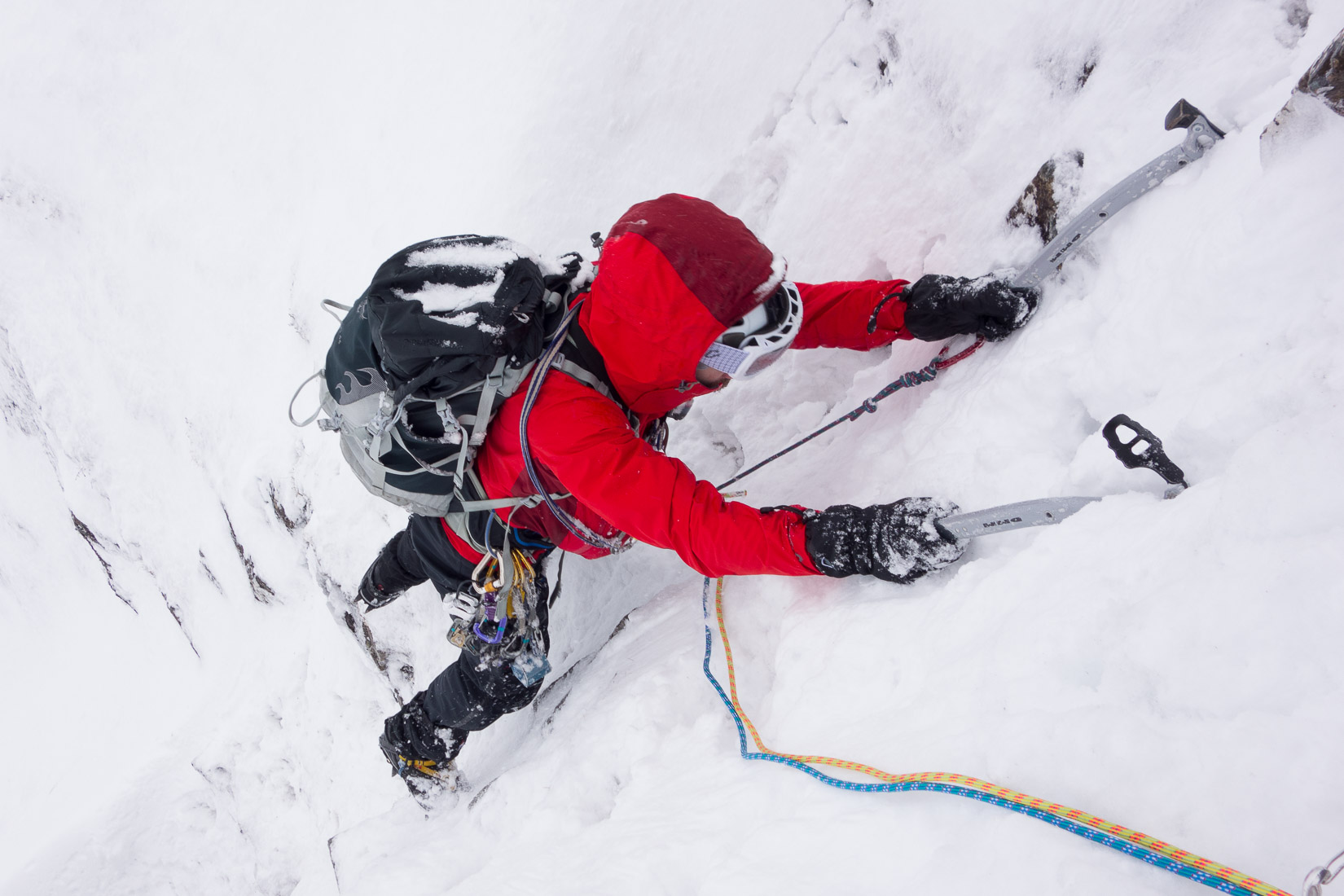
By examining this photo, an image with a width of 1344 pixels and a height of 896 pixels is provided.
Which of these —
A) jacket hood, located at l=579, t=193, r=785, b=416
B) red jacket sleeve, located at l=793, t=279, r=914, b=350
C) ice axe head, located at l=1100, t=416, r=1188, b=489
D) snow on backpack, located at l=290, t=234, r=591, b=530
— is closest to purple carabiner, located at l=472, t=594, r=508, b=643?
snow on backpack, located at l=290, t=234, r=591, b=530

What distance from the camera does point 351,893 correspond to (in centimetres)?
327

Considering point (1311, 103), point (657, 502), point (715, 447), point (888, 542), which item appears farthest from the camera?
point (715, 447)

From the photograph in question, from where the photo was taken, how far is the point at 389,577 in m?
3.88

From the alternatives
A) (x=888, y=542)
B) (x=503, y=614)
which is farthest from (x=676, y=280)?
(x=503, y=614)

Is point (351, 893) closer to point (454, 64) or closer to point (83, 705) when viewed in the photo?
point (454, 64)

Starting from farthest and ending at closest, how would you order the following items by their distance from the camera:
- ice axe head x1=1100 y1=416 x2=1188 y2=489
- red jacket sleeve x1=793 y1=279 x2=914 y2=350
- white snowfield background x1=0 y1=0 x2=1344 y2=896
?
red jacket sleeve x1=793 y1=279 x2=914 y2=350
ice axe head x1=1100 y1=416 x2=1188 y2=489
white snowfield background x1=0 y1=0 x2=1344 y2=896

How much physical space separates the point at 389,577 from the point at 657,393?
2.10m

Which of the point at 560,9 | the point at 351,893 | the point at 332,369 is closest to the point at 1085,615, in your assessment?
the point at 332,369

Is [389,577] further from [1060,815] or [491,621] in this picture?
[1060,815]

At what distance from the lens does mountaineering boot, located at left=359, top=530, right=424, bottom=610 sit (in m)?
3.86

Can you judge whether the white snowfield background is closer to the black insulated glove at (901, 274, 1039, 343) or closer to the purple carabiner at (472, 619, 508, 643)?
the black insulated glove at (901, 274, 1039, 343)

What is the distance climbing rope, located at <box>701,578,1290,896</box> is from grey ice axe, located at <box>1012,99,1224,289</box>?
170 cm

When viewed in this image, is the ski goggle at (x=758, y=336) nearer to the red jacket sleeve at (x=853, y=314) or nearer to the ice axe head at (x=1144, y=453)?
the red jacket sleeve at (x=853, y=314)

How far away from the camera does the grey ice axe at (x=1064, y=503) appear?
1751 millimetres
